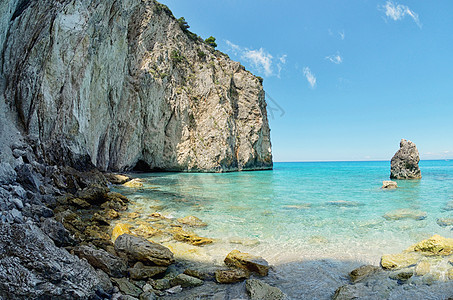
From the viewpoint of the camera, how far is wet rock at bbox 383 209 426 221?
9706 mm

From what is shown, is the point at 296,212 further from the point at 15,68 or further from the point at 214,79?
the point at 214,79

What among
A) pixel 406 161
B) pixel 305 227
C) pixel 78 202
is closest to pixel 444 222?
pixel 305 227

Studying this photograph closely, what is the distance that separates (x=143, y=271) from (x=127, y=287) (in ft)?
1.92

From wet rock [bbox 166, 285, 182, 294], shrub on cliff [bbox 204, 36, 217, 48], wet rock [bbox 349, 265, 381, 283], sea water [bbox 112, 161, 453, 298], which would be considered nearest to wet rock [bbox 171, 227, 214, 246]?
sea water [bbox 112, 161, 453, 298]

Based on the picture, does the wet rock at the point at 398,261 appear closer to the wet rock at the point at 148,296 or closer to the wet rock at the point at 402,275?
the wet rock at the point at 402,275

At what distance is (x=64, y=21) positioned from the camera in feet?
45.3

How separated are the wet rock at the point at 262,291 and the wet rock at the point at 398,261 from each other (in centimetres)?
270

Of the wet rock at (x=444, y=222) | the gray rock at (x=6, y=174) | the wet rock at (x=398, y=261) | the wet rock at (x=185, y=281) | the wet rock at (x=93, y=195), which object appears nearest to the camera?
the wet rock at (x=185, y=281)

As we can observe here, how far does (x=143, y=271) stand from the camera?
4594mm

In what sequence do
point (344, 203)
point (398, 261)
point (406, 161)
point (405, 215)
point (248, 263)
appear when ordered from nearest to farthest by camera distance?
1. point (248, 263)
2. point (398, 261)
3. point (405, 215)
4. point (344, 203)
5. point (406, 161)

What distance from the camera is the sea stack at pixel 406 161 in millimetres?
27453

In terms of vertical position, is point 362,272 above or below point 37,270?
below

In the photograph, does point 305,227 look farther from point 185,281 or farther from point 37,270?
point 37,270

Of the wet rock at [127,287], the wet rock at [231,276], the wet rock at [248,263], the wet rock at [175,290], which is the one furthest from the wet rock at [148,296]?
the wet rock at [248,263]
